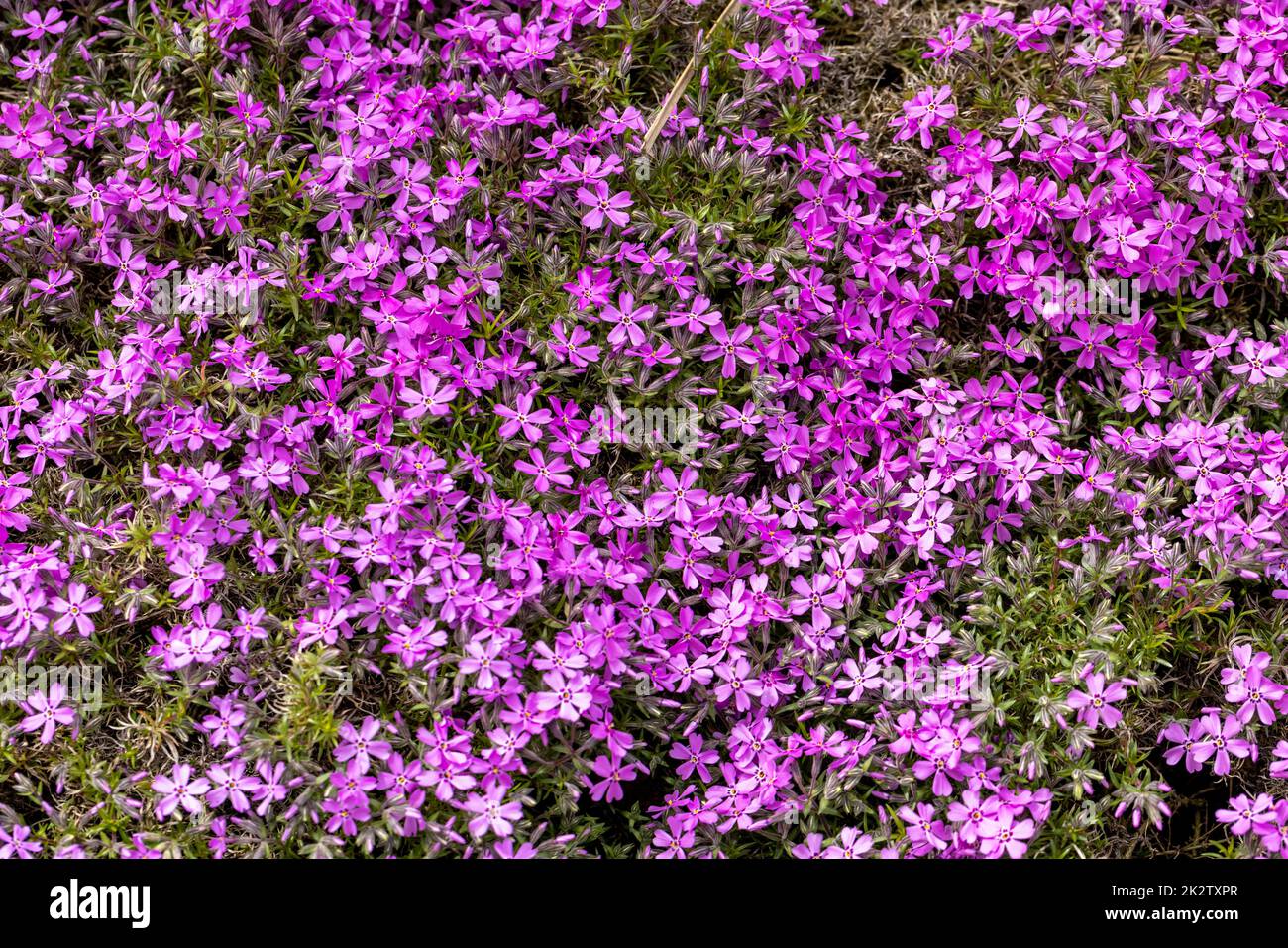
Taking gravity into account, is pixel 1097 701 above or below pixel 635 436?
below

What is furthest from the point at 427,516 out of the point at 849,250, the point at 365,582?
the point at 849,250

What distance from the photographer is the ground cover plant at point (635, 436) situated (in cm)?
310

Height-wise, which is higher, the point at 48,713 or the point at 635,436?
the point at 635,436

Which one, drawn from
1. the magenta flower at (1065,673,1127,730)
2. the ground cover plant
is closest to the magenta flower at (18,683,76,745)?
the ground cover plant

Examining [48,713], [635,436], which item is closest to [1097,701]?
[635,436]

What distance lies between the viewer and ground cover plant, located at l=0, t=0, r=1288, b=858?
310 centimetres

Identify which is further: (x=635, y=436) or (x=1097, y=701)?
(x=635, y=436)

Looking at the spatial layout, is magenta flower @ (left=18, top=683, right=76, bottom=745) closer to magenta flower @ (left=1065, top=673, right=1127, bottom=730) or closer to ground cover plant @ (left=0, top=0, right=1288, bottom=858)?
ground cover plant @ (left=0, top=0, right=1288, bottom=858)

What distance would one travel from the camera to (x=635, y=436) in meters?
3.38

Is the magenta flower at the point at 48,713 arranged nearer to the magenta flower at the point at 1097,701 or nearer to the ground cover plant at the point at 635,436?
the ground cover plant at the point at 635,436

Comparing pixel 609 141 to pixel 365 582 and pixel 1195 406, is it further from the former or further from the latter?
pixel 1195 406

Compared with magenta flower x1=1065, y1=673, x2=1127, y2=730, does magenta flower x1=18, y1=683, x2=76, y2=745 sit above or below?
below

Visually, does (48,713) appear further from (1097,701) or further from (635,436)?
(1097,701)
